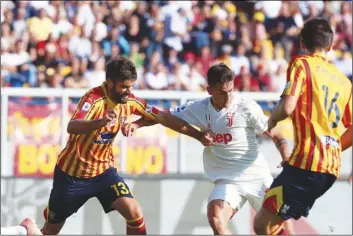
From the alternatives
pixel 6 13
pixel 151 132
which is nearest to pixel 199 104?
pixel 151 132

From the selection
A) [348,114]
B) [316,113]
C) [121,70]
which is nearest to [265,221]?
[316,113]

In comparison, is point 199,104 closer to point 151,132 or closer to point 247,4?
point 151,132

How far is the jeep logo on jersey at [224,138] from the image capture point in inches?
384

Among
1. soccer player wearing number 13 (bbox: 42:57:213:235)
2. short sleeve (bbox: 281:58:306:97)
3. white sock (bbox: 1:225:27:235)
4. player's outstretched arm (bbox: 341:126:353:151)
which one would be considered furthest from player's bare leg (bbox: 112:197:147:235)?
short sleeve (bbox: 281:58:306:97)

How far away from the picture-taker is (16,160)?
44.7ft

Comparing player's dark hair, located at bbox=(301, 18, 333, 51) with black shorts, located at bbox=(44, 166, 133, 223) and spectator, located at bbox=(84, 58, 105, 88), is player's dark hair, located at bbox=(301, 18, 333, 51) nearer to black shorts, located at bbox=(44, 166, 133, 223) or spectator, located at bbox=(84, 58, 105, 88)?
black shorts, located at bbox=(44, 166, 133, 223)

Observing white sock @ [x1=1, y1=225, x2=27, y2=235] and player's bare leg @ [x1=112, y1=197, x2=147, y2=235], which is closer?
white sock @ [x1=1, y1=225, x2=27, y2=235]

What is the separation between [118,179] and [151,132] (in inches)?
157

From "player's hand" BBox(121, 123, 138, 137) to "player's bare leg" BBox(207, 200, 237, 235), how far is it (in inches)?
41.8

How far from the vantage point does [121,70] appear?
29.7ft

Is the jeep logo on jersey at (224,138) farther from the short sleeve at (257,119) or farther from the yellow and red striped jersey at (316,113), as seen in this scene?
the yellow and red striped jersey at (316,113)

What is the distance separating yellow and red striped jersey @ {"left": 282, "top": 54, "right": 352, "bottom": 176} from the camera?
782cm

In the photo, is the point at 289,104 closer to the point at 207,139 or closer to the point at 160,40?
the point at 207,139

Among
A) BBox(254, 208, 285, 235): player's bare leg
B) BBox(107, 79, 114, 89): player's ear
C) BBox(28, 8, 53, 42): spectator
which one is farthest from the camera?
BBox(28, 8, 53, 42): spectator
